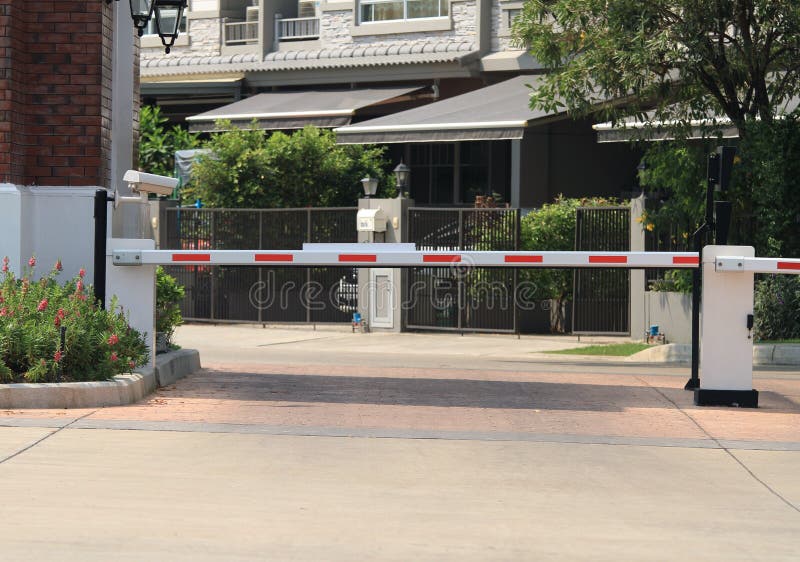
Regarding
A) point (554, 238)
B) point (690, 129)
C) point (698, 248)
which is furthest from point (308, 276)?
point (698, 248)

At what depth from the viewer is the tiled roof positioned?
28703 millimetres

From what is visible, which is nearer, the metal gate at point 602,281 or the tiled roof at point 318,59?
the metal gate at point 602,281

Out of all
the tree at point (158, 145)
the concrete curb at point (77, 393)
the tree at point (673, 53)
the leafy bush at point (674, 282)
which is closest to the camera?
the concrete curb at point (77, 393)

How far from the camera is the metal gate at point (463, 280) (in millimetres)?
21094

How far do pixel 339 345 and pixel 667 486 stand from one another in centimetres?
1201

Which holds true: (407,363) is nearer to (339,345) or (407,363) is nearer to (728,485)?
(339,345)

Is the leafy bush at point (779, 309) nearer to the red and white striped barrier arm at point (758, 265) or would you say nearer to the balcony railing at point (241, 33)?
the red and white striped barrier arm at point (758, 265)

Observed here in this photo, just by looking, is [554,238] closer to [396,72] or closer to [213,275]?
[213,275]

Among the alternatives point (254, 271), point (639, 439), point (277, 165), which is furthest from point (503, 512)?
point (277, 165)

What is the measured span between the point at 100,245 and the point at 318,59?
19.7m

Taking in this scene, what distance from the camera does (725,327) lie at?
1120cm

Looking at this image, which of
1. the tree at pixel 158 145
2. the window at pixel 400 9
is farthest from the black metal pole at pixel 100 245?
the window at pixel 400 9

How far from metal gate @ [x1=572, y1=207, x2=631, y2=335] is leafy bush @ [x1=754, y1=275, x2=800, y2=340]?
3.05 meters

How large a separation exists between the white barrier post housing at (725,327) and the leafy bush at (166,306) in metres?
5.33
